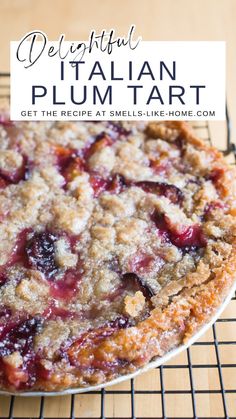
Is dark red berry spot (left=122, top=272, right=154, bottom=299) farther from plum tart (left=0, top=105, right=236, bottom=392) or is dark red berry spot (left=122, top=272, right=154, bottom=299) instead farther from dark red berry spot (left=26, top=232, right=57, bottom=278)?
dark red berry spot (left=26, top=232, right=57, bottom=278)

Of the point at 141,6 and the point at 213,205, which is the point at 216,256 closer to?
the point at 213,205

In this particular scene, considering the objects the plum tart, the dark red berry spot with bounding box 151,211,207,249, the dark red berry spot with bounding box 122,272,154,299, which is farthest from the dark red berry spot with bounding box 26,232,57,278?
the dark red berry spot with bounding box 151,211,207,249

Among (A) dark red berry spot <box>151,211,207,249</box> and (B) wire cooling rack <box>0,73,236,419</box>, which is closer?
(B) wire cooling rack <box>0,73,236,419</box>

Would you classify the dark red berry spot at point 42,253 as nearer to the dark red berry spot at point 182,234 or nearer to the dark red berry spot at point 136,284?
the dark red berry spot at point 136,284

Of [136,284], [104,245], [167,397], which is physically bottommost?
[167,397]

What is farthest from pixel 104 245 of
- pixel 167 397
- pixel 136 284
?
pixel 167 397

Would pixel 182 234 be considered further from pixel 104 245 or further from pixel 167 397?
pixel 167 397

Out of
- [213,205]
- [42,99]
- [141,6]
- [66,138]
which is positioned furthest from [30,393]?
[141,6]
